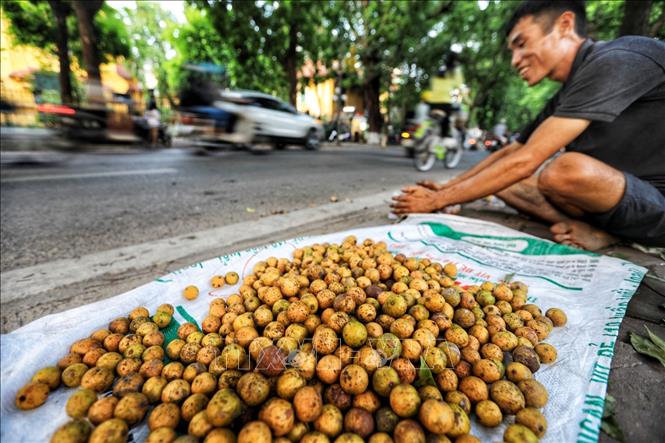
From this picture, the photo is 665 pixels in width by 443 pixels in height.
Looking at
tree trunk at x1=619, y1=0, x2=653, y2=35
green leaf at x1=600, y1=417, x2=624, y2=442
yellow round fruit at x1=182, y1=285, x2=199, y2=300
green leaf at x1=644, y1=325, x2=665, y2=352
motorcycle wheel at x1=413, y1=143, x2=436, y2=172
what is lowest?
green leaf at x1=600, y1=417, x2=624, y2=442

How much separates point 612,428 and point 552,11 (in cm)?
251

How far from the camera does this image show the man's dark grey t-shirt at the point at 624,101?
184 centimetres

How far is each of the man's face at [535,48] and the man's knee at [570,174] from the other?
2.44 feet

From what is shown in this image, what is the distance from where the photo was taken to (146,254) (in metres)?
2.20

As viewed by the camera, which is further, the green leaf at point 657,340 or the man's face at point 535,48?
the man's face at point 535,48

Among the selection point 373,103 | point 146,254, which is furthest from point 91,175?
point 373,103

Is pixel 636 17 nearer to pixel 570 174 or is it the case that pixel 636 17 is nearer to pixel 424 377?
pixel 570 174

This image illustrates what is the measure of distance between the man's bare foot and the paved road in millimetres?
2480

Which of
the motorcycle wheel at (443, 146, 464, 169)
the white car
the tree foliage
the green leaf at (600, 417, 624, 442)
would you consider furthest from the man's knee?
the tree foliage

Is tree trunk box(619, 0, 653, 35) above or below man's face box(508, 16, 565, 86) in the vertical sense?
above

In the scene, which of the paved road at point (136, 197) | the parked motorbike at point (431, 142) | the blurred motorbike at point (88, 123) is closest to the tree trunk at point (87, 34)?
the blurred motorbike at point (88, 123)

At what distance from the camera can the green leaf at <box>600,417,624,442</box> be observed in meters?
0.90

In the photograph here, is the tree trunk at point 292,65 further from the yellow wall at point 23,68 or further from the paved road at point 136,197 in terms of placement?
the paved road at point 136,197

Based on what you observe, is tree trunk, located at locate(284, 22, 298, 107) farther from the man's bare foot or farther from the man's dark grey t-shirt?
the man's bare foot
